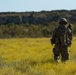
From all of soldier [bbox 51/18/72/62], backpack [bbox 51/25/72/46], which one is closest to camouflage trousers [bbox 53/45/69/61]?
soldier [bbox 51/18/72/62]

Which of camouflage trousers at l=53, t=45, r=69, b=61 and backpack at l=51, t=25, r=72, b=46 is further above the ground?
backpack at l=51, t=25, r=72, b=46

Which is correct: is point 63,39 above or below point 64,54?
above

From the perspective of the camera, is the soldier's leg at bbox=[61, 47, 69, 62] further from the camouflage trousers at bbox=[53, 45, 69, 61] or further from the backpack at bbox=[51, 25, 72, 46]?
the backpack at bbox=[51, 25, 72, 46]

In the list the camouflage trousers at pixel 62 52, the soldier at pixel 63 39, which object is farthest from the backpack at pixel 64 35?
the camouflage trousers at pixel 62 52

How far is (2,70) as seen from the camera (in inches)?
441

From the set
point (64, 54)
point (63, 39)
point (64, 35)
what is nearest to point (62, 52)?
point (64, 54)

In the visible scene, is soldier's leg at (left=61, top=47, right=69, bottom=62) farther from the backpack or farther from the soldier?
the backpack

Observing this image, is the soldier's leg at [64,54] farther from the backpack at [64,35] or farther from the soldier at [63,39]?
the backpack at [64,35]

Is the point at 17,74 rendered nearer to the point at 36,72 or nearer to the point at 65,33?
the point at 36,72

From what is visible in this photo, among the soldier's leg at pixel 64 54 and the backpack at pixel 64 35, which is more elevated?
the backpack at pixel 64 35

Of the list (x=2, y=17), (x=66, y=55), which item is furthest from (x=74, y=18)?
(x=66, y=55)

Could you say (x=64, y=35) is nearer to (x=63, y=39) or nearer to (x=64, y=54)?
(x=63, y=39)

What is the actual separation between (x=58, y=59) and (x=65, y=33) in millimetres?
968

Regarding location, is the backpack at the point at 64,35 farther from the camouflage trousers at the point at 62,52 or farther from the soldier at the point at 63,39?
the camouflage trousers at the point at 62,52
